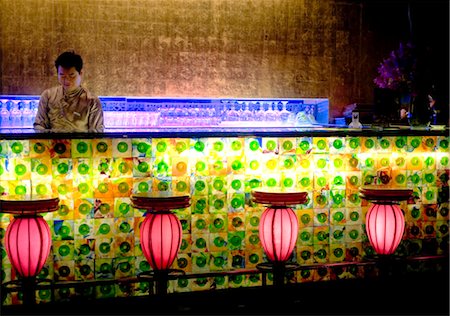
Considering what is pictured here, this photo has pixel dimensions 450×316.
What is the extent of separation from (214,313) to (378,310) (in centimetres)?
116

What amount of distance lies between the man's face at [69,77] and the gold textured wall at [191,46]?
182 centimetres

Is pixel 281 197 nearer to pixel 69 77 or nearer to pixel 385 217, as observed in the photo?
pixel 385 217

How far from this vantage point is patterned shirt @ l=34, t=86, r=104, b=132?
4902mm

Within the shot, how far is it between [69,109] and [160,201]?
1.56 metres

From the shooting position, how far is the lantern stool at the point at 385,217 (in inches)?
170

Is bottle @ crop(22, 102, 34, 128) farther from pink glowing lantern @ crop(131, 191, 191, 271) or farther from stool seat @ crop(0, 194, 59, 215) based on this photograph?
pink glowing lantern @ crop(131, 191, 191, 271)

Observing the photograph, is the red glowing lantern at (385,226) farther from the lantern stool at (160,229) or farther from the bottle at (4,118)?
the bottle at (4,118)

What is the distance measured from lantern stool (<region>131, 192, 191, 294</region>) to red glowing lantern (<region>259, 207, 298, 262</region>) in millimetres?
589

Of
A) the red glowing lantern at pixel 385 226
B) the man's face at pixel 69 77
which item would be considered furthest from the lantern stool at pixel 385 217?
the man's face at pixel 69 77

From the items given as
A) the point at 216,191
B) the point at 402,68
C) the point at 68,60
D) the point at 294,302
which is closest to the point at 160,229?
the point at 216,191

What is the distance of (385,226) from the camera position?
14.3 feet

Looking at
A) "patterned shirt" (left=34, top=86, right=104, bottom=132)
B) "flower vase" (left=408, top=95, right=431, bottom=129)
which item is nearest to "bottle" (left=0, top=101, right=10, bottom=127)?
"patterned shirt" (left=34, top=86, right=104, bottom=132)

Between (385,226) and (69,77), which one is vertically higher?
(69,77)

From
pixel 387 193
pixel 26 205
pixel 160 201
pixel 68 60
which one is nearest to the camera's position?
pixel 26 205
